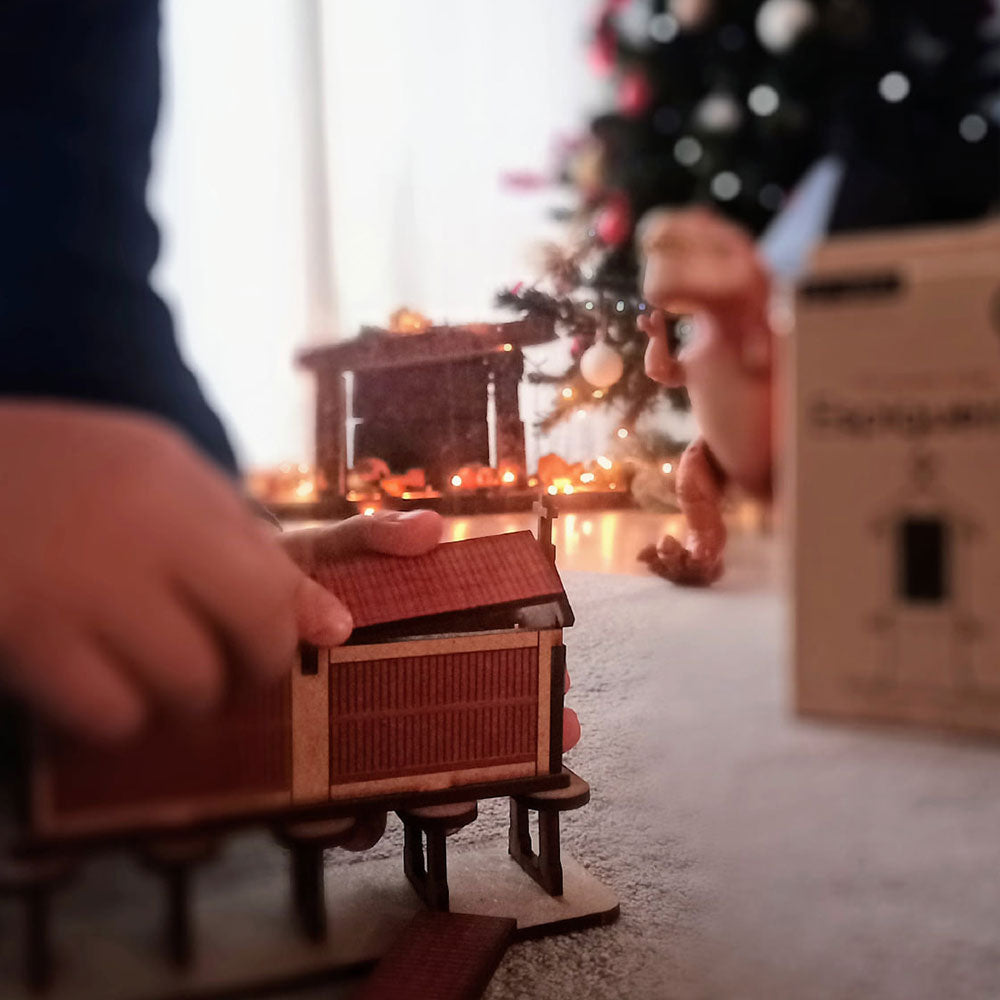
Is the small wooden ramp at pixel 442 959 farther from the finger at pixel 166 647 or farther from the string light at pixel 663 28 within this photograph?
the string light at pixel 663 28

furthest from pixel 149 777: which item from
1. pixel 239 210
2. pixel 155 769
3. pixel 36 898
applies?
pixel 239 210

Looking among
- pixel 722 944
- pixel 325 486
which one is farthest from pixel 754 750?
pixel 325 486

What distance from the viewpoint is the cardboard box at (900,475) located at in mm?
393

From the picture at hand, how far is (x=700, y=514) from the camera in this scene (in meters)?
0.57

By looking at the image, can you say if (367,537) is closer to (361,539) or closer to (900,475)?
(361,539)

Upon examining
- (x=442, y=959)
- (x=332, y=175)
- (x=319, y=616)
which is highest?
(x=332, y=175)

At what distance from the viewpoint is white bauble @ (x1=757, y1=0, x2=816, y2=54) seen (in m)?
0.43

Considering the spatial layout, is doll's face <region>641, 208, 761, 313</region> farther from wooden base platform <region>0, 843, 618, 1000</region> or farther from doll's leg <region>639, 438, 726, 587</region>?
wooden base platform <region>0, 843, 618, 1000</region>

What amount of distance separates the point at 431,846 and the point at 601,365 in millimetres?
501

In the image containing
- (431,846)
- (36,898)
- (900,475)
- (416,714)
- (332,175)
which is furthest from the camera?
(431,846)

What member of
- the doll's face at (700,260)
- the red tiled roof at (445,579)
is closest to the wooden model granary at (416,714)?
the red tiled roof at (445,579)

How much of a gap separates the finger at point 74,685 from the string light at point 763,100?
0.41 metres

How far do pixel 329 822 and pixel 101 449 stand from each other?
0.43m

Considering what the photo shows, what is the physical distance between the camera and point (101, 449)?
1.48 ft
